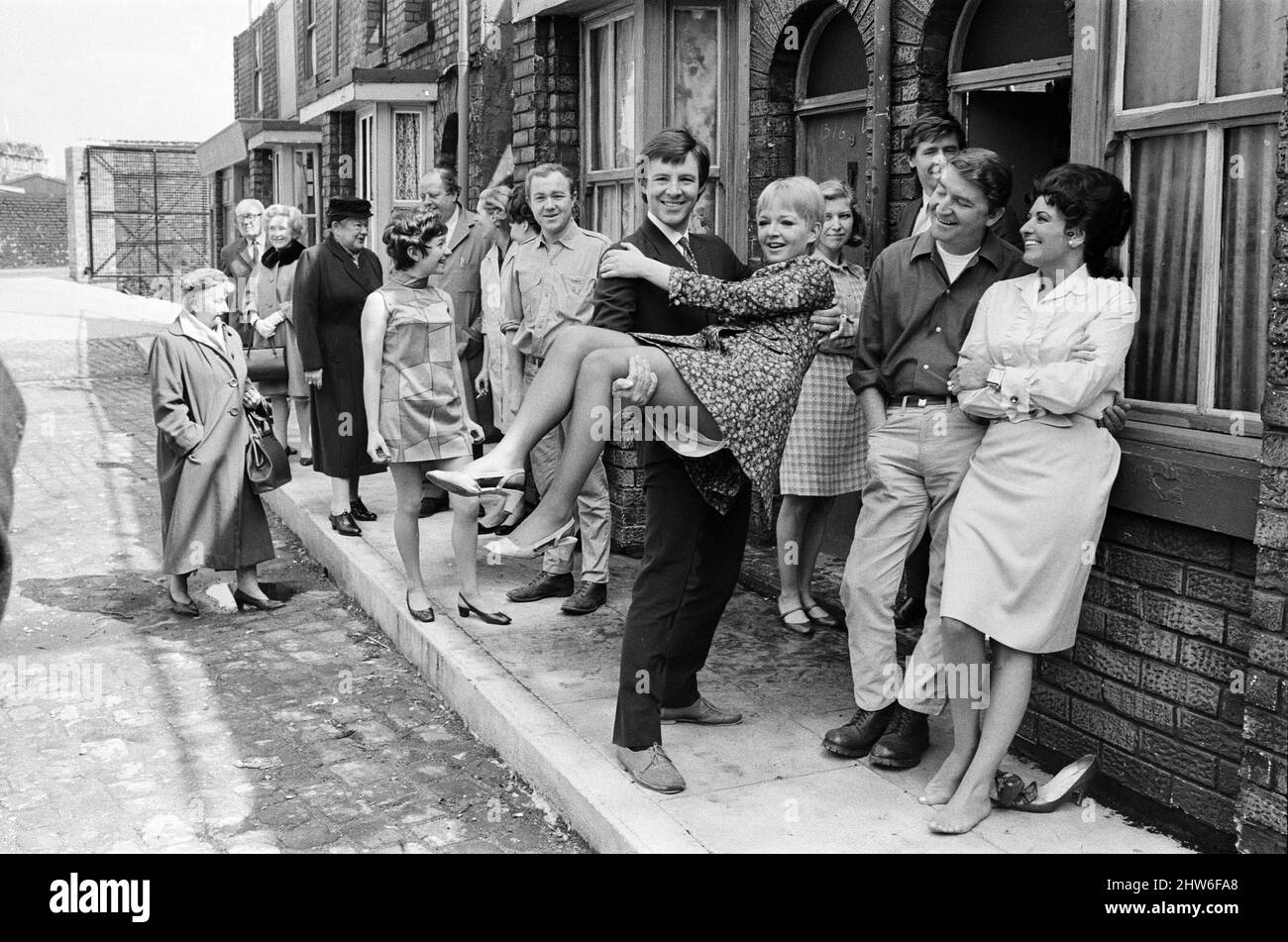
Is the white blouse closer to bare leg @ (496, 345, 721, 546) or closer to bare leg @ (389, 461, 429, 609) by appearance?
bare leg @ (496, 345, 721, 546)

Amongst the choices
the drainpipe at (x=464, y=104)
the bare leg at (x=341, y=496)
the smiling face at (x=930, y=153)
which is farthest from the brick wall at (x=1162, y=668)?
the drainpipe at (x=464, y=104)

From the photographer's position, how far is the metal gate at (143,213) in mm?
35906

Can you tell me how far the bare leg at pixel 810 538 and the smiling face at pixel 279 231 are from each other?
18.0ft

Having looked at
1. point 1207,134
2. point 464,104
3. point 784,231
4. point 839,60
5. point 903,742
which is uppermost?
point 464,104

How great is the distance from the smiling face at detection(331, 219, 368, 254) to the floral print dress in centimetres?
459

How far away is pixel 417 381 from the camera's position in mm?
6281

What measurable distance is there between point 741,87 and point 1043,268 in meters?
3.73

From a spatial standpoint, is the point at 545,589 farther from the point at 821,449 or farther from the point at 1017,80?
the point at 1017,80

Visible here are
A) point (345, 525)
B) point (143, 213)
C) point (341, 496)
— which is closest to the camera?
point (345, 525)

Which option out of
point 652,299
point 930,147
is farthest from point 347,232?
point 652,299

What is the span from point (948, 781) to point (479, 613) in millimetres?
2714

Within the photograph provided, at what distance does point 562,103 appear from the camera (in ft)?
27.0

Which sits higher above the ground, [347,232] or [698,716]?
[347,232]

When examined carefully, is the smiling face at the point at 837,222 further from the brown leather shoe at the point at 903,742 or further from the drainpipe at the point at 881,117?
the brown leather shoe at the point at 903,742
